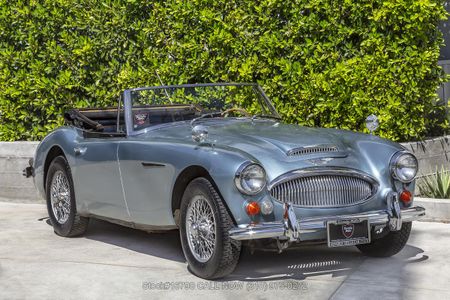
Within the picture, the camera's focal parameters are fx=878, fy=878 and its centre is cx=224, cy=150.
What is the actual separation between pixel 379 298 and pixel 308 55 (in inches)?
173

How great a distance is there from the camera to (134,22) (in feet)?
34.4

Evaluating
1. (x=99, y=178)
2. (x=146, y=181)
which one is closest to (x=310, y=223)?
(x=146, y=181)

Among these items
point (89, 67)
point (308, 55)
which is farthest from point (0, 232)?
point (308, 55)

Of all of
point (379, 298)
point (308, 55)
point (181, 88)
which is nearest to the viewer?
point (379, 298)

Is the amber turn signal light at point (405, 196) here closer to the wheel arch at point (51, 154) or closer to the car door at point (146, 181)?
the car door at point (146, 181)

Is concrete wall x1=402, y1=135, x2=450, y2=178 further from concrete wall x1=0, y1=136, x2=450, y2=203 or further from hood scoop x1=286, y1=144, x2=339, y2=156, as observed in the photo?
concrete wall x1=0, y1=136, x2=450, y2=203

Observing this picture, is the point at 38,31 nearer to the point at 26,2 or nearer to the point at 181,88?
the point at 26,2

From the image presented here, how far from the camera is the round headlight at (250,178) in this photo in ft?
19.6

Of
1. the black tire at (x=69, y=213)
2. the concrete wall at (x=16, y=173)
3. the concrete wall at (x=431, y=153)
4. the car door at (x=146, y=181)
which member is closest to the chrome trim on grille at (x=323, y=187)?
the car door at (x=146, y=181)

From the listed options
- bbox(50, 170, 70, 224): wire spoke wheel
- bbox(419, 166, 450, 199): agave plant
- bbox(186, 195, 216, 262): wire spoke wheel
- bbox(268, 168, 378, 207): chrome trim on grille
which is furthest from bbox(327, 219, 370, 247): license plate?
bbox(50, 170, 70, 224): wire spoke wheel

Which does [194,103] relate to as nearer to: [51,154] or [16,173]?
[51,154]

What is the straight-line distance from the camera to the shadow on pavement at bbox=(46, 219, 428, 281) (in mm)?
6461

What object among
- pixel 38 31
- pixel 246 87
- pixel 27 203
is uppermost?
pixel 38 31

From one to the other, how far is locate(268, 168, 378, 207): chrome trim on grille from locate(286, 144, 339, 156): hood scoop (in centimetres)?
20
